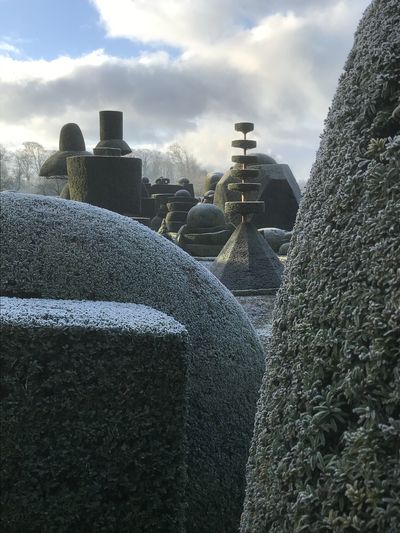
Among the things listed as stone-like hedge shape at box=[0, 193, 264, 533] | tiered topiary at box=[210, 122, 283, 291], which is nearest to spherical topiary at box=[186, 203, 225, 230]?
tiered topiary at box=[210, 122, 283, 291]

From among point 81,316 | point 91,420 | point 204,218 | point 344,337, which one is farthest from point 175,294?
point 204,218

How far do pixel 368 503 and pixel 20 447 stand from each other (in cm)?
171

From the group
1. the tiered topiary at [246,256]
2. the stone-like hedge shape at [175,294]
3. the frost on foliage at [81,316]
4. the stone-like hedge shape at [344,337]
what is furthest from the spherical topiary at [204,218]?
the stone-like hedge shape at [344,337]

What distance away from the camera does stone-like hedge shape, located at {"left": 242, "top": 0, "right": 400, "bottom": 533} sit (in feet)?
4.67

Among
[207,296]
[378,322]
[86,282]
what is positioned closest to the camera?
[378,322]

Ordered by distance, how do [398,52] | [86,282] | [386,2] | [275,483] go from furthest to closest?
[86,282] < [386,2] < [398,52] < [275,483]

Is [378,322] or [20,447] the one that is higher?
[378,322]

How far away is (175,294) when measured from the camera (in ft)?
11.5

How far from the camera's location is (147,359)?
8.90 ft

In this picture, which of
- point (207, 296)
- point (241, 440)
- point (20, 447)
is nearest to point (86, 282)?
point (207, 296)

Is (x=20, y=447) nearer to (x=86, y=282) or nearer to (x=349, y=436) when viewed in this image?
(x=86, y=282)

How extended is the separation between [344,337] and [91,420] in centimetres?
146

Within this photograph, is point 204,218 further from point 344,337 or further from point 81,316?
point 344,337

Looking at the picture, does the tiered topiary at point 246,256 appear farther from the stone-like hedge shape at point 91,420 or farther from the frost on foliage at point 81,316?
the stone-like hedge shape at point 91,420
